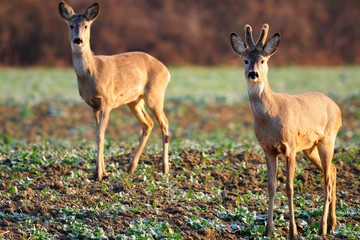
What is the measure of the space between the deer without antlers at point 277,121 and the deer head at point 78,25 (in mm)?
2719

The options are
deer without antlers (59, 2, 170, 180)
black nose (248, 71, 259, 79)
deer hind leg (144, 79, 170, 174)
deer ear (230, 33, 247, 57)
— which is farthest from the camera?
deer hind leg (144, 79, 170, 174)

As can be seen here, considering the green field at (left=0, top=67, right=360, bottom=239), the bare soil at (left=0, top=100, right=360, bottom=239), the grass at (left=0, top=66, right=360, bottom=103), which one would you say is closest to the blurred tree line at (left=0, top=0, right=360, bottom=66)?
the grass at (left=0, top=66, right=360, bottom=103)

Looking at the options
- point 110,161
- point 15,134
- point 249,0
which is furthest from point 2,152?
point 249,0

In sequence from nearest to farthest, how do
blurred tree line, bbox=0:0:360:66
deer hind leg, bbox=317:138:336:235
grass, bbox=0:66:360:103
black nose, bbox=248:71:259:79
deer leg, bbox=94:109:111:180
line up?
black nose, bbox=248:71:259:79, deer hind leg, bbox=317:138:336:235, deer leg, bbox=94:109:111:180, grass, bbox=0:66:360:103, blurred tree line, bbox=0:0:360:66

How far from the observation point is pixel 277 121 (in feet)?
29.1

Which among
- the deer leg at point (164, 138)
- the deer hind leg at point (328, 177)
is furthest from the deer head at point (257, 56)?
the deer leg at point (164, 138)

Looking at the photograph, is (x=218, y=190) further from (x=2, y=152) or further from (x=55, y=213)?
(x=2, y=152)

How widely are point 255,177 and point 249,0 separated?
1249 inches

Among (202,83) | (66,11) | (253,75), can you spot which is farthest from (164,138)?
(202,83)

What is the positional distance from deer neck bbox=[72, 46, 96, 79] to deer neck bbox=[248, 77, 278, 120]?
295cm

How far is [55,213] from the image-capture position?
916 cm

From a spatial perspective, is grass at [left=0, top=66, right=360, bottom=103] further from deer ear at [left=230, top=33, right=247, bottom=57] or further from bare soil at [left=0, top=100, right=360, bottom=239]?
deer ear at [left=230, top=33, right=247, bottom=57]

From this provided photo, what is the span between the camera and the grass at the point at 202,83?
23.2 m

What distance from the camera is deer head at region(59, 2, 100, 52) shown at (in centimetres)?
1104
